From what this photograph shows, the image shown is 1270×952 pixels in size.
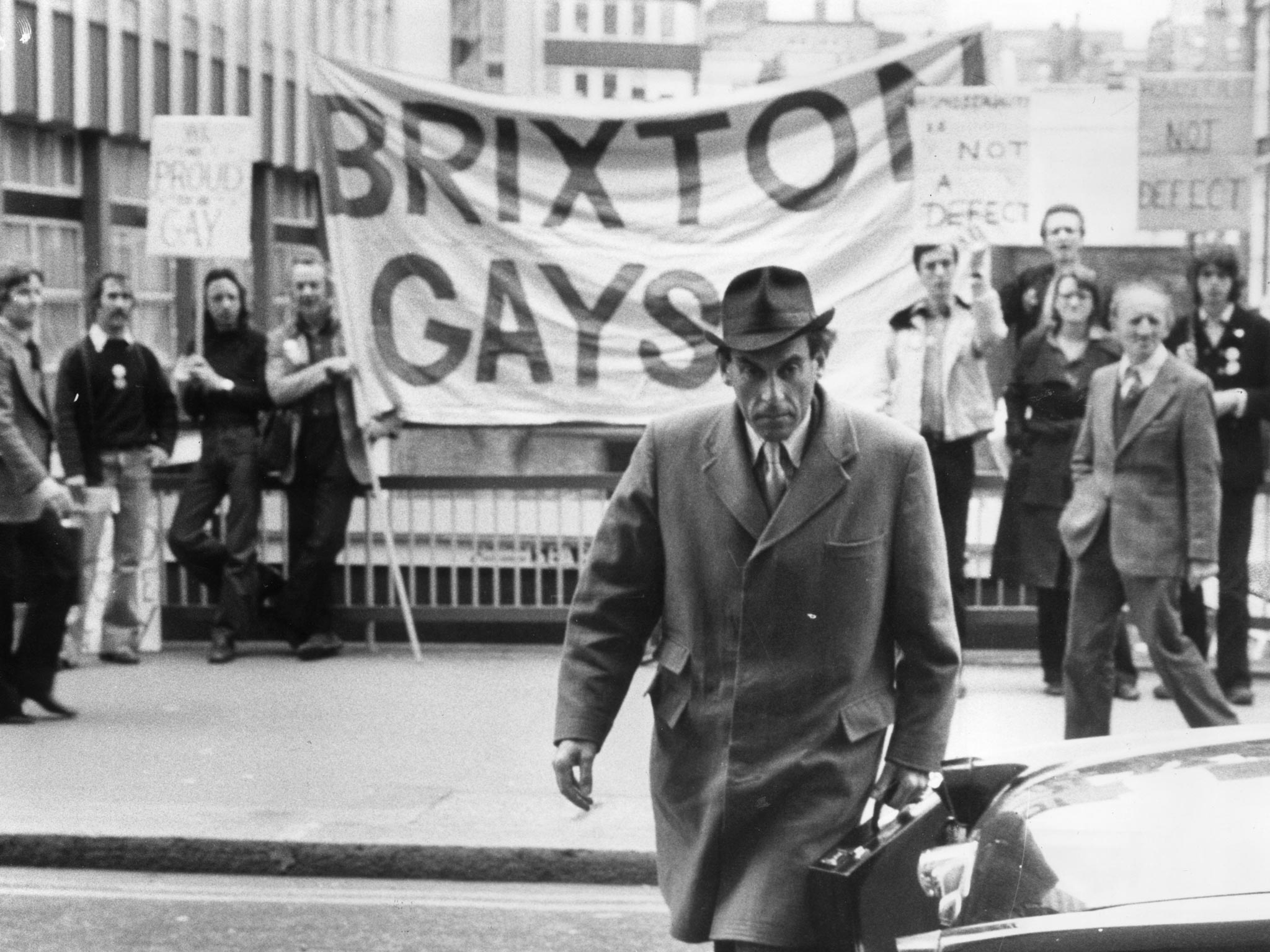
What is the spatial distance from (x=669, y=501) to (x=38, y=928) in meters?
3.17

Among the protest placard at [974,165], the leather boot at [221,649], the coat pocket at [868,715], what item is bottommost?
the leather boot at [221,649]

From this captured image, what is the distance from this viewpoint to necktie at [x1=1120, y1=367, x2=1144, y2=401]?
7746 mm

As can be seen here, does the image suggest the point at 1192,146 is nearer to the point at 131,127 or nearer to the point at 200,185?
the point at 200,185

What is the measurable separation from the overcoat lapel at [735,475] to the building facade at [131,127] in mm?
15865

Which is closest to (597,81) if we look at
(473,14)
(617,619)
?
(473,14)

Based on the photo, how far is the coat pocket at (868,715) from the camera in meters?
4.04

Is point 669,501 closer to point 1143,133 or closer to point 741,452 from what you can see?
point 741,452

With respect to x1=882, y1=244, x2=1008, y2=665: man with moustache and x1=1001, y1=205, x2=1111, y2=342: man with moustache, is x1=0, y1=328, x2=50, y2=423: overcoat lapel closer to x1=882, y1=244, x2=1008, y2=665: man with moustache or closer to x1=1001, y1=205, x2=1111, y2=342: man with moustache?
x1=882, y1=244, x2=1008, y2=665: man with moustache

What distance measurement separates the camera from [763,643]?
4.06m

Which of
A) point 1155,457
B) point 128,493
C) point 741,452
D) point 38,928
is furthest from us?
point 128,493

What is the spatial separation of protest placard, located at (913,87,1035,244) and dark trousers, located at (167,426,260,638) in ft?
11.7

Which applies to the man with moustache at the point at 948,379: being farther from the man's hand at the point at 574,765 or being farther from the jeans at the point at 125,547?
the man's hand at the point at 574,765

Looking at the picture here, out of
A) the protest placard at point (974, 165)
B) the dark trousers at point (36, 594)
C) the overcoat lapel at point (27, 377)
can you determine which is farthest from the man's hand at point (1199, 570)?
the overcoat lapel at point (27, 377)

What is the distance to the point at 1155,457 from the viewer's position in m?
7.71
